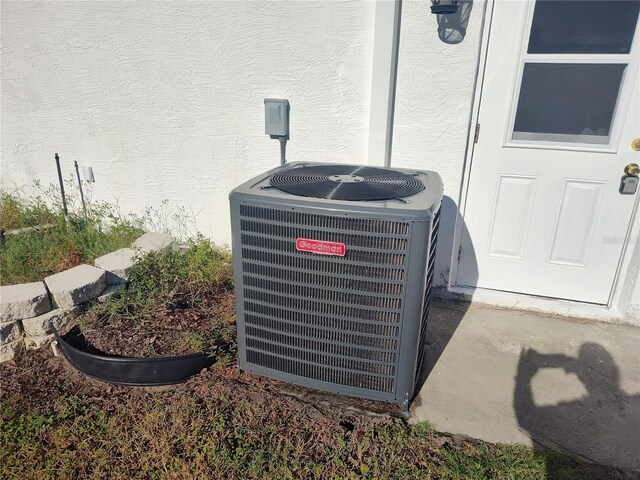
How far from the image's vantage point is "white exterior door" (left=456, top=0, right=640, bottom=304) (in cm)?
295

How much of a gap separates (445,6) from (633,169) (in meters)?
1.68

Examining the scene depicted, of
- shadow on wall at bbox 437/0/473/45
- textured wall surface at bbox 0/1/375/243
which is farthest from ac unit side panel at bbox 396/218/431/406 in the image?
shadow on wall at bbox 437/0/473/45

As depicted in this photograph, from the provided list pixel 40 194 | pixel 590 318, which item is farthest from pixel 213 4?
pixel 590 318

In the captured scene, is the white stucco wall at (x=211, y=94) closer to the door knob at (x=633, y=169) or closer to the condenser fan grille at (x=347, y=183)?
the door knob at (x=633, y=169)

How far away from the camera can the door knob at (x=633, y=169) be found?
3012mm

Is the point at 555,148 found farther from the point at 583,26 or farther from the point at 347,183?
the point at 347,183

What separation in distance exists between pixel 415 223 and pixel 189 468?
153 cm

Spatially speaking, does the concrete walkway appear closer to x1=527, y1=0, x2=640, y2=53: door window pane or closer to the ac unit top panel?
the ac unit top panel

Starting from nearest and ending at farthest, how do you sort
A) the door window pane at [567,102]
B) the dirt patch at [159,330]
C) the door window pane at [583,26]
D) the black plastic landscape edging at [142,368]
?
the black plastic landscape edging at [142,368]
the dirt patch at [159,330]
the door window pane at [583,26]
the door window pane at [567,102]

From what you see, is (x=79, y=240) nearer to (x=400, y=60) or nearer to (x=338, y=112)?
(x=338, y=112)

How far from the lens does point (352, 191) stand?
2.18 metres

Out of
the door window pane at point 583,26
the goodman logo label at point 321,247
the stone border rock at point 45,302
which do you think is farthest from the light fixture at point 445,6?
the stone border rock at point 45,302

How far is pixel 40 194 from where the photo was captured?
4.72 metres

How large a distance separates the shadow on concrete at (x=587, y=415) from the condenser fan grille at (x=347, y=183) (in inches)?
54.5
